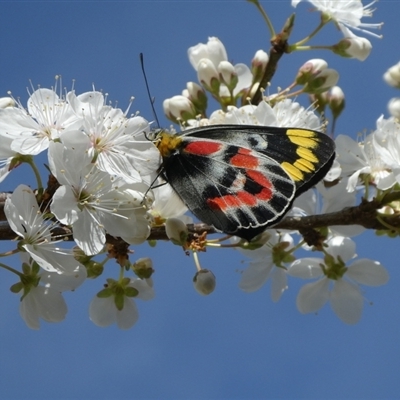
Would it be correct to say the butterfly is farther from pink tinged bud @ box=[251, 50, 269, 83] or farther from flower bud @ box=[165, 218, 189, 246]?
pink tinged bud @ box=[251, 50, 269, 83]

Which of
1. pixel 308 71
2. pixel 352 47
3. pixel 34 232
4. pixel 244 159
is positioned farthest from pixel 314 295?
pixel 34 232

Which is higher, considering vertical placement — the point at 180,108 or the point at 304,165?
the point at 180,108

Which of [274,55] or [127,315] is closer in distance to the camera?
[127,315]

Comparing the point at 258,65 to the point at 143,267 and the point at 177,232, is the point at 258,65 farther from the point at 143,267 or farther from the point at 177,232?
the point at 177,232

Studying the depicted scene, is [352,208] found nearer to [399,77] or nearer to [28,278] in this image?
[28,278]

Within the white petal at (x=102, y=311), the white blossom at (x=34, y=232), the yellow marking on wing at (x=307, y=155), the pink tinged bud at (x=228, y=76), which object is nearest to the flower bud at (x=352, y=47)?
the pink tinged bud at (x=228, y=76)

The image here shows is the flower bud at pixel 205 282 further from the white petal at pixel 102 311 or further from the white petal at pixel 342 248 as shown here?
the white petal at pixel 342 248
